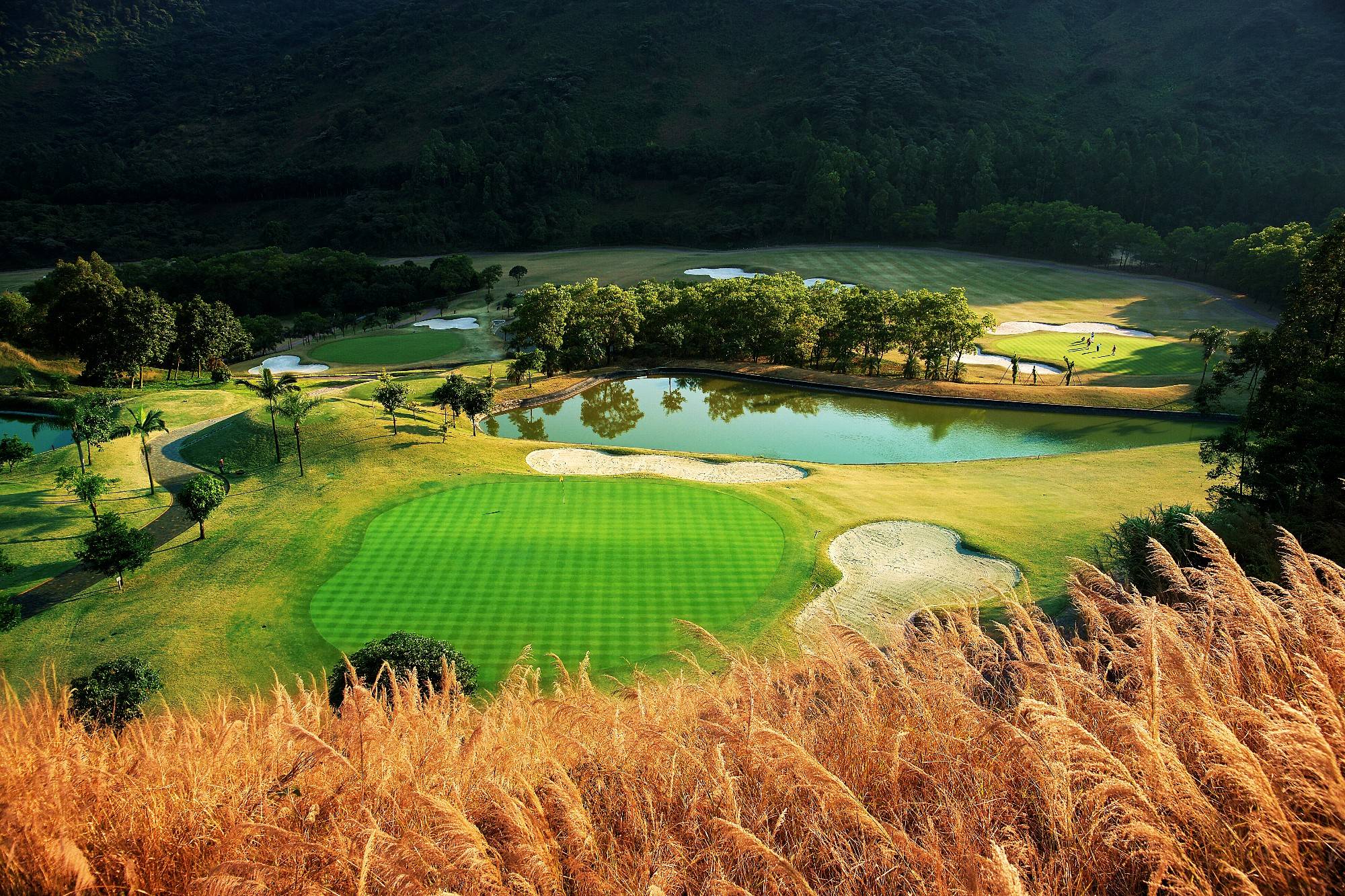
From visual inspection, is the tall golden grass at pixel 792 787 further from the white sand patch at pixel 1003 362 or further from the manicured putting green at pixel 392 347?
the manicured putting green at pixel 392 347

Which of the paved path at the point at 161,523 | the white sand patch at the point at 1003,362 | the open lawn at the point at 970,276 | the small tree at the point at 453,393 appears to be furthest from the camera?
the open lawn at the point at 970,276

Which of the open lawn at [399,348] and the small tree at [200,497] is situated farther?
the open lawn at [399,348]

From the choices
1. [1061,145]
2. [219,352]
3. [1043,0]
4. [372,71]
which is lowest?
[219,352]

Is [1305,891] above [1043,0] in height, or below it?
below

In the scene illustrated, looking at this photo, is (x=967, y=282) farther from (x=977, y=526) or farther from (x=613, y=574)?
(x=613, y=574)

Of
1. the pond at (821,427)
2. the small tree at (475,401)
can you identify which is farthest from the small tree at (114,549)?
the pond at (821,427)

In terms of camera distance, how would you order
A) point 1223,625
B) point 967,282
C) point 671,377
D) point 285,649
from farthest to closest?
point 967,282, point 671,377, point 285,649, point 1223,625

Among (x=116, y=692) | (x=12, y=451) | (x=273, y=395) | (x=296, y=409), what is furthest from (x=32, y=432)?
(x=116, y=692)

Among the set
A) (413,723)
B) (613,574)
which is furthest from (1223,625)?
(613,574)
